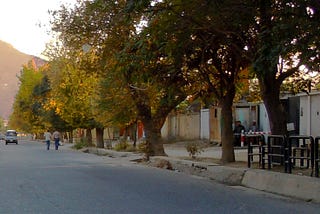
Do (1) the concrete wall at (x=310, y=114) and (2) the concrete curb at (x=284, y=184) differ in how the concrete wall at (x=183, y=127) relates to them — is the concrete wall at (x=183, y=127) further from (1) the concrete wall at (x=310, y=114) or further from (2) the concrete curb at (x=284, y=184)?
(2) the concrete curb at (x=284, y=184)

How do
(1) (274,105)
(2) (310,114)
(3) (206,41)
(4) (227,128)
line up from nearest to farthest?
1. (1) (274,105)
2. (3) (206,41)
3. (4) (227,128)
4. (2) (310,114)

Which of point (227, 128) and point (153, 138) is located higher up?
point (227, 128)

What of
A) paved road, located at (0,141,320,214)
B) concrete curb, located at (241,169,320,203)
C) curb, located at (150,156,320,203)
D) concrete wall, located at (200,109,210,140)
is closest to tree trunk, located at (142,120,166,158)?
curb, located at (150,156,320,203)

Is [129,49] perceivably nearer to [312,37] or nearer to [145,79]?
[145,79]

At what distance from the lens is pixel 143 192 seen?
12.5 meters

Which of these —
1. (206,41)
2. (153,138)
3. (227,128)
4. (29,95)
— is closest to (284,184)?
(206,41)

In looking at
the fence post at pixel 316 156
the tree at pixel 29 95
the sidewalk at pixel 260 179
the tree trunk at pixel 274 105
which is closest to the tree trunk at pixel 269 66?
the tree trunk at pixel 274 105

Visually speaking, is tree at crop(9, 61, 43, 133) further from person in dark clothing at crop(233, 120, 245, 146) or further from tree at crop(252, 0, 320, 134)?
→ tree at crop(252, 0, 320, 134)

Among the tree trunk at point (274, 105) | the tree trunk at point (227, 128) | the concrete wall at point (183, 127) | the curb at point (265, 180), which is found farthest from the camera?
the concrete wall at point (183, 127)

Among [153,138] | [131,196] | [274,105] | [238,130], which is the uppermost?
[274,105]

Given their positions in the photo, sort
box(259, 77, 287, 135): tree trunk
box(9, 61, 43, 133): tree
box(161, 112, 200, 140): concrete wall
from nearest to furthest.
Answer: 1. box(259, 77, 287, 135): tree trunk
2. box(161, 112, 200, 140): concrete wall
3. box(9, 61, 43, 133): tree

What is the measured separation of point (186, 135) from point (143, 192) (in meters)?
→ 31.2

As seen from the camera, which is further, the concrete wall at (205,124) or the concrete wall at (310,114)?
the concrete wall at (205,124)

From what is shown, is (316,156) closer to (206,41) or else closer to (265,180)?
(265,180)
